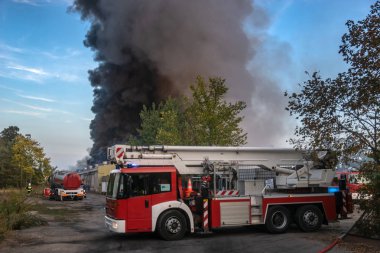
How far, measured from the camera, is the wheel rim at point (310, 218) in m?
12.8

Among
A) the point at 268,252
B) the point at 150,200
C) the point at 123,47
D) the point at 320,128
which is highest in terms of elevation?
the point at 123,47

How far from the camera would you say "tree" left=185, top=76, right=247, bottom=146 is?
22016mm

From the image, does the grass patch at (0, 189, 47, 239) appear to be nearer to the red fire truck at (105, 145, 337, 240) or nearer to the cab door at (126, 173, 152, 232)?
the red fire truck at (105, 145, 337, 240)

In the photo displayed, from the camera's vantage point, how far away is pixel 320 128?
11.5 meters

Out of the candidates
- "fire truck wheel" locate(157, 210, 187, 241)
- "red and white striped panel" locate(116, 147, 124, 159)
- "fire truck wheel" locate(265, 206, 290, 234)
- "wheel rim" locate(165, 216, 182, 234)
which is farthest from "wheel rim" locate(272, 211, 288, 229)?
"red and white striped panel" locate(116, 147, 124, 159)

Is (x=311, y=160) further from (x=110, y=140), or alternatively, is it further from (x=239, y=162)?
(x=110, y=140)

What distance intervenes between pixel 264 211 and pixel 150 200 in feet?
12.2

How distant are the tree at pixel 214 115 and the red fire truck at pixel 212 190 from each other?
828 cm

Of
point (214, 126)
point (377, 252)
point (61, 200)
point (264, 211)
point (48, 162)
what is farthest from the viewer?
point (48, 162)

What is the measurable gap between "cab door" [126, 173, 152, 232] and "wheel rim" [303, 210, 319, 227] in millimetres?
5163

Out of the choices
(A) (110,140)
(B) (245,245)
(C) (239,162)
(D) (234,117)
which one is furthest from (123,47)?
(B) (245,245)

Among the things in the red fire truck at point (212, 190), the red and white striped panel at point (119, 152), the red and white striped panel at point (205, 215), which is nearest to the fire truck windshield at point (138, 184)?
the red fire truck at point (212, 190)

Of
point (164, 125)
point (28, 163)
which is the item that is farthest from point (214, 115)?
point (28, 163)

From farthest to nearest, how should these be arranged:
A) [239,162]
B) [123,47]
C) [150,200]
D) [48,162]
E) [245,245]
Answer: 1. [123,47]
2. [48,162]
3. [239,162]
4. [150,200]
5. [245,245]
